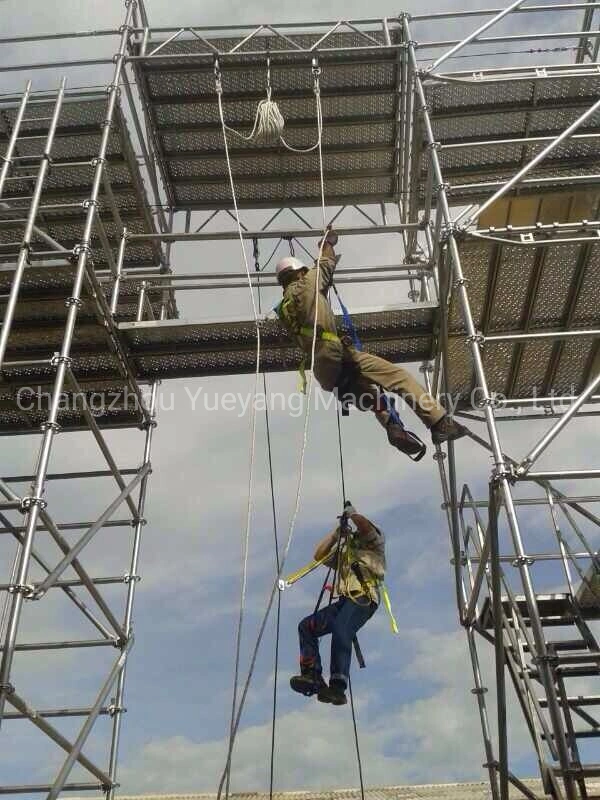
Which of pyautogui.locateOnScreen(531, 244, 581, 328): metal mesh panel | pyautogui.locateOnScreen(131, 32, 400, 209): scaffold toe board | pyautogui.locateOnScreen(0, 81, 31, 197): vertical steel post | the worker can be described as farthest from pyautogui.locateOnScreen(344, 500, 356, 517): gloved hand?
pyautogui.locateOnScreen(131, 32, 400, 209): scaffold toe board

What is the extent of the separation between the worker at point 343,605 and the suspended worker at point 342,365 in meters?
0.96

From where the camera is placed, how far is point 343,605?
279 inches

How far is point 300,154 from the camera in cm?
1234

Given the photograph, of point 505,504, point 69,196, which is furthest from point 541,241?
point 69,196

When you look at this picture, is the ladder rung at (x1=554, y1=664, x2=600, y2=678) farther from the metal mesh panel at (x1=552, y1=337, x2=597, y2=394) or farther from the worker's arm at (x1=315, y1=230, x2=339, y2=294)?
the metal mesh panel at (x1=552, y1=337, x2=597, y2=394)

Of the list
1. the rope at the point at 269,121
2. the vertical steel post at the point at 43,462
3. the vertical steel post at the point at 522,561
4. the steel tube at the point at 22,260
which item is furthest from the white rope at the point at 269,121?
the vertical steel post at the point at 522,561

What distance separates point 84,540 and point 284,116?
742cm

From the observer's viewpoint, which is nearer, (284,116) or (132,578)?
(132,578)

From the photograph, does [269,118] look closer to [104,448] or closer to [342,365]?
[342,365]

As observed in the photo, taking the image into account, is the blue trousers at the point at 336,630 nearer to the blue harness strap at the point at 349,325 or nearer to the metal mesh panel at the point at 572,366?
the blue harness strap at the point at 349,325

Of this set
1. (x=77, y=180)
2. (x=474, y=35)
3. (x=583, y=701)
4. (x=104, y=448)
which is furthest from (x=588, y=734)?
(x=77, y=180)

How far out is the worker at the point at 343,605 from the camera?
6648 millimetres

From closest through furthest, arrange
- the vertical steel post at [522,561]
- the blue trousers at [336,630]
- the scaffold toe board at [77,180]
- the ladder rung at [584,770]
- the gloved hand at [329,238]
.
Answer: the vertical steel post at [522,561]
the ladder rung at [584,770]
the blue trousers at [336,630]
the gloved hand at [329,238]
the scaffold toe board at [77,180]

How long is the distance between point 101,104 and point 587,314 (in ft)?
22.9
